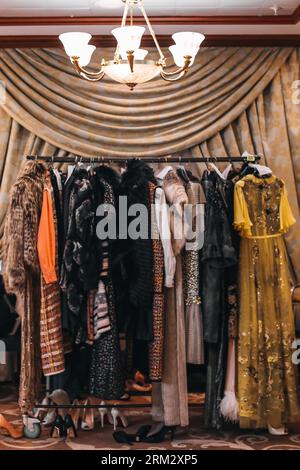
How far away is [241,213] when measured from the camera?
12.7 ft

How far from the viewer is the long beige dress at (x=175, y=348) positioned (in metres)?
3.86

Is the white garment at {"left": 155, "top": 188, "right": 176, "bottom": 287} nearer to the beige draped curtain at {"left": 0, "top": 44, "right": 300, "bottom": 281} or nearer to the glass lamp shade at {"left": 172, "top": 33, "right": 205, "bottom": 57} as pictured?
the beige draped curtain at {"left": 0, "top": 44, "right": 300, "bottom": 281}

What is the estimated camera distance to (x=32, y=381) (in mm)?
3871

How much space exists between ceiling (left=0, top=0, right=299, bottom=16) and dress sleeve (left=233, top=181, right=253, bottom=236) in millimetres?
1067

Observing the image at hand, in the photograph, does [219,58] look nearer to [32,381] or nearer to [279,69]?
[279,69]

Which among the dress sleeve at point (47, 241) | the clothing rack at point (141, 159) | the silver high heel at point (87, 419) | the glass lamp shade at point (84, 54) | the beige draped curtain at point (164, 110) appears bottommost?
the silver high heel at point (87, 419)

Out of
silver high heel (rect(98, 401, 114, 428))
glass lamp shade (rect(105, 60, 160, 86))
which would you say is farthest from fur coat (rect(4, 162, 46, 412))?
glass lamp shade (rect(105, 60, 160, 86))

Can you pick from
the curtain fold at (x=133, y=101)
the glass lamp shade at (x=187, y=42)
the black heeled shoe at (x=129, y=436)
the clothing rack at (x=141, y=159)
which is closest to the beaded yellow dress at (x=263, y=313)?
the clothing rack at (x=141, y=159)

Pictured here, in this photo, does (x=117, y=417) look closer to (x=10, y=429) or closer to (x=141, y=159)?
(x=10, y=429)

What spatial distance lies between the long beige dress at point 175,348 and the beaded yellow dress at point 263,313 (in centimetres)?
33

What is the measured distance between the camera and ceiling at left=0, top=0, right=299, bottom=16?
13.0 feet

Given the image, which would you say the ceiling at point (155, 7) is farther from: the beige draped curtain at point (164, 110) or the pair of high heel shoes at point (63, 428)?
the pair of high heel shoes at point (63, 428)
